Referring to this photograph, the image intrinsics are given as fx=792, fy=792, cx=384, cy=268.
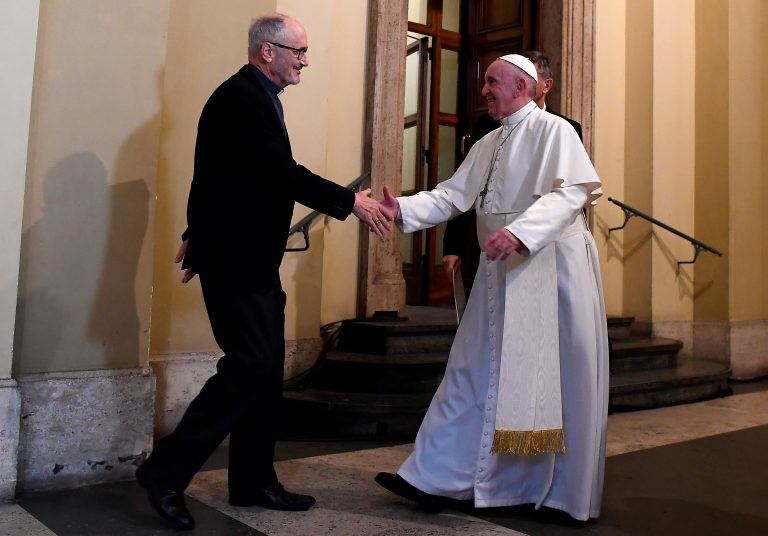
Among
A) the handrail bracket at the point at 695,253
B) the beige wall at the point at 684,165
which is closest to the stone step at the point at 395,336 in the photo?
the beige wall at the point at 684,165

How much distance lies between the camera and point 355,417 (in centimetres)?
423

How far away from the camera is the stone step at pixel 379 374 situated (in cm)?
455

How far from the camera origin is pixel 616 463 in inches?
150

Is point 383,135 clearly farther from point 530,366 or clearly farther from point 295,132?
point 530,366

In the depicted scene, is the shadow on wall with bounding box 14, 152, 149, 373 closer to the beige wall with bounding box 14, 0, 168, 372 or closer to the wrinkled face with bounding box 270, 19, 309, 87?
the beige wall with bounding box 14, 0, 168, 372

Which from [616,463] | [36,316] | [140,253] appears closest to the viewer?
[36,316]

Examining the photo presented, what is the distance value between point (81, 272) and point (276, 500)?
1233 millimetres

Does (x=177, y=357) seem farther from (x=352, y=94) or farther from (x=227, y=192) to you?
(x=352, y=94)

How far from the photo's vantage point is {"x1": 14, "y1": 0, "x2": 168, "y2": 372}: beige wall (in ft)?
10.3

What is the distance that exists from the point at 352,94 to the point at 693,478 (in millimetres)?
3183

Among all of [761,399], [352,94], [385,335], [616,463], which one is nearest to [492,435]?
[616,463]

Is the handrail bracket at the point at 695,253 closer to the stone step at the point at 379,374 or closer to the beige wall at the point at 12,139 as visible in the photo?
the stone step at the point at 379,374

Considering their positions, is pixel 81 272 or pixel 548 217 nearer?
pixel 548 217

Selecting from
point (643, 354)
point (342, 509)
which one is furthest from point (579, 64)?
point (342, 509)
